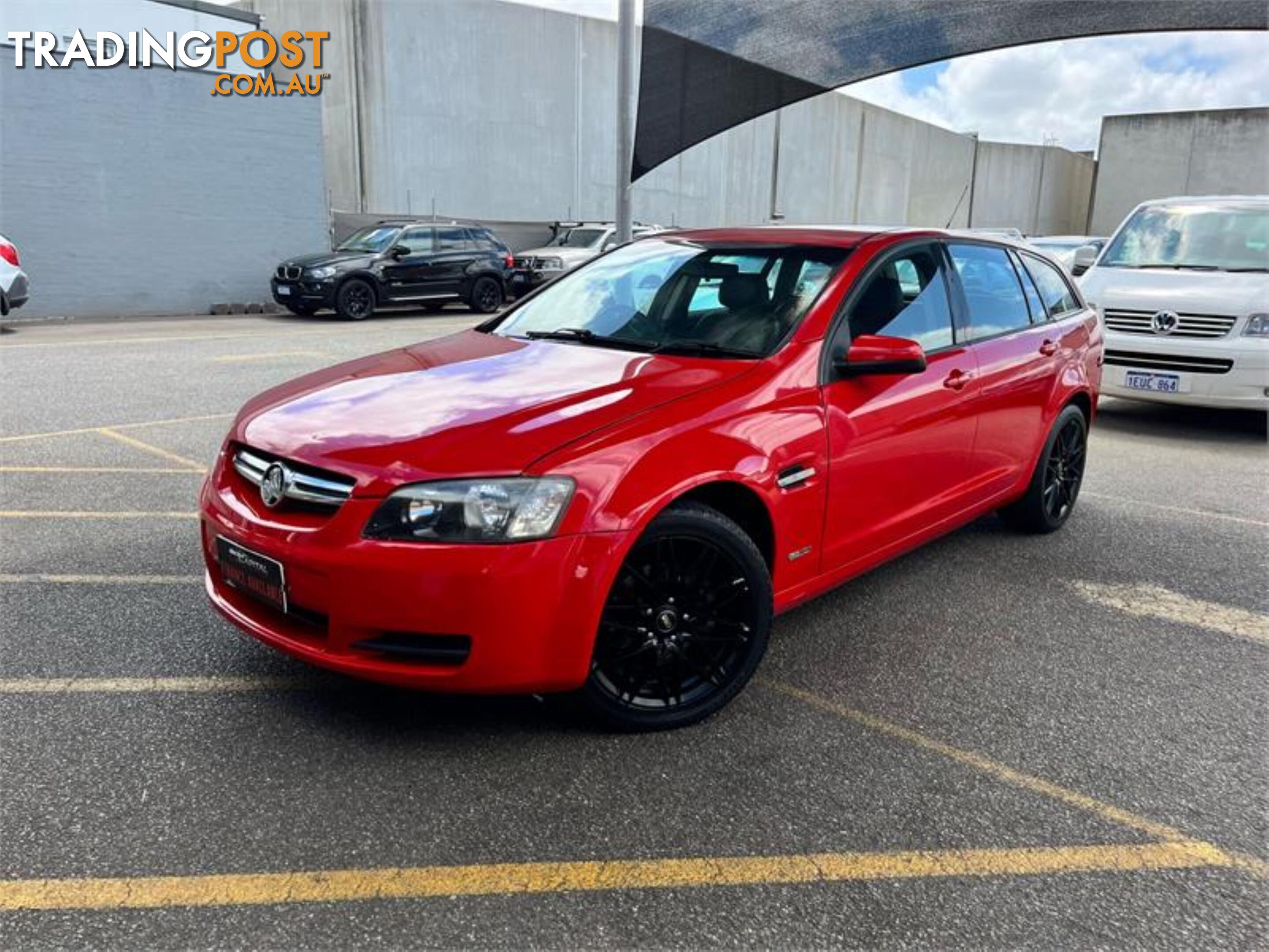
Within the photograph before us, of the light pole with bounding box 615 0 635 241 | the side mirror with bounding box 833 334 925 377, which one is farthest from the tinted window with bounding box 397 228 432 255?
the side mirror with bounding box 833 334 925 377

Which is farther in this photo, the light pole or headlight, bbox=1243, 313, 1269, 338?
the light pole

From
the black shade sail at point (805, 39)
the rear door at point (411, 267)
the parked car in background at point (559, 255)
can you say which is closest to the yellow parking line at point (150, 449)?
the black shade sail at point (805, 39)

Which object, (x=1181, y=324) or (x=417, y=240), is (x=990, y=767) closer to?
(x=1181, y=324)

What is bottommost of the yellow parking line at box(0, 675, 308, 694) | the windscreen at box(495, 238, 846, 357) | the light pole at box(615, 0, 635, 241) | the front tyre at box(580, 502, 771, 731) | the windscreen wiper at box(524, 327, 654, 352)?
the yellow parking line at box(0, 675, 308, 694)

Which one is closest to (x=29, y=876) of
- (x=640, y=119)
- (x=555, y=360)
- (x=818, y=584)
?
(x=555, y=360)

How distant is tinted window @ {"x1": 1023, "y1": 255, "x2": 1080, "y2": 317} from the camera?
5.22 m

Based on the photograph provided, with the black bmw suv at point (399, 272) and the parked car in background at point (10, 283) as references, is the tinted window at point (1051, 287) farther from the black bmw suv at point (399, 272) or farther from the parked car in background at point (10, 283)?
the parked car in background at point (10, 283)

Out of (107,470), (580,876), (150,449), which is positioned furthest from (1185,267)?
(107,470)

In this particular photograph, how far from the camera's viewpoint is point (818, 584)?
3.61 meters

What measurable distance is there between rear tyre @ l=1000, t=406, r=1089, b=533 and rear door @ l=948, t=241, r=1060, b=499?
18 centimetres

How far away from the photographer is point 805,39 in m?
8.87

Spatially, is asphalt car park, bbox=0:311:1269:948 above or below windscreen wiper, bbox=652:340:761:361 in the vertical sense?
below

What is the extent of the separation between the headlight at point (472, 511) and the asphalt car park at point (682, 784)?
0.69 metres

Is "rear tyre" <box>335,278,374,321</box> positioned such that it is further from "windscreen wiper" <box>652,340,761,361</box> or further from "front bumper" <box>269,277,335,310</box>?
"windscreen wiper" <box>652,340,761,361</box>
